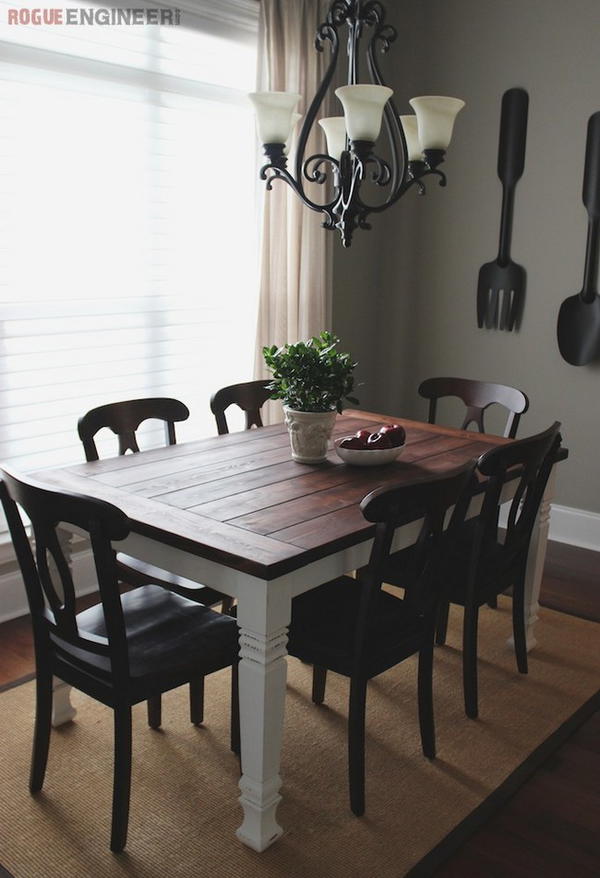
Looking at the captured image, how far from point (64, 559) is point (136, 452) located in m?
0.85

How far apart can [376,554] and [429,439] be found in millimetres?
1076

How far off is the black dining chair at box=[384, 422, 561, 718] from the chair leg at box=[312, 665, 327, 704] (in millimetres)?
376

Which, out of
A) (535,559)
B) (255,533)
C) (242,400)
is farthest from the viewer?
(242,400)

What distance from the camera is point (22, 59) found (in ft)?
9.91

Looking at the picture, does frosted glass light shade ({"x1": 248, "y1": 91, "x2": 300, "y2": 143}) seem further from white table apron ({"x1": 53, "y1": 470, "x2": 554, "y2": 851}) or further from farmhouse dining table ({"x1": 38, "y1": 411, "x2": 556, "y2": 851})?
white table apron ({"x1": 53, "y1": 470, "x2": 554, "y2": 851})

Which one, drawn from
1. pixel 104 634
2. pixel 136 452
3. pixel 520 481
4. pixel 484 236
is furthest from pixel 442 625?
pixel 484 236

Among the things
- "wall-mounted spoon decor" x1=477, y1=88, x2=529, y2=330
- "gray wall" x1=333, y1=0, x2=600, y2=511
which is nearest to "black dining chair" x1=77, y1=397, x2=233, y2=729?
"gray wall" x1=333, y1=0, x2=600, y2=511

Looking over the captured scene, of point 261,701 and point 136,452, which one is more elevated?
point 136,452

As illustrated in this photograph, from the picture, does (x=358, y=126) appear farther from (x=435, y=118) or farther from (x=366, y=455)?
(x=366, y=455)

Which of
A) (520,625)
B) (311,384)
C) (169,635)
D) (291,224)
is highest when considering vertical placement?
(291,224)

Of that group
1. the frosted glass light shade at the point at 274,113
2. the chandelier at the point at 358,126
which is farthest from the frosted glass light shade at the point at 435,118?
the frosted glass light shade at the point at 274,113

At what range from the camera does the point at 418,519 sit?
7.47 ft

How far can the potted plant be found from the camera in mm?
2443

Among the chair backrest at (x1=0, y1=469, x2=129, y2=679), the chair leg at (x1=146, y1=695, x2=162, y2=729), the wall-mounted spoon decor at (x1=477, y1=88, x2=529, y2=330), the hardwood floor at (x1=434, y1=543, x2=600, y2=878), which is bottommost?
the hardwood floor at (x1=434, y1=543, x2=600, y2=878)
